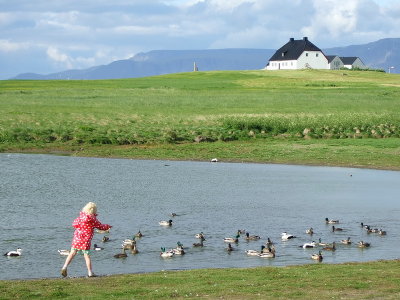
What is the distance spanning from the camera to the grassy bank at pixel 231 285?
63.4 feet

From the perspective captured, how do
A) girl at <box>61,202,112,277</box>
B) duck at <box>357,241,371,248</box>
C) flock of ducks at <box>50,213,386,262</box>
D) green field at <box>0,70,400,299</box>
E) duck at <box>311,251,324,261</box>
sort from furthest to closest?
duck at <box>357,241,371,248</box>, flock of ducks at <box>50,213,386,262</box>, duck at <box>311,251,324,261</box>, girl at <box>61,202,112,277</box>, green field at <box>0,70,400,299</box>

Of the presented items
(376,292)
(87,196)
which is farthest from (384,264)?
(87,196)

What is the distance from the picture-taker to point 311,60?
19212cm

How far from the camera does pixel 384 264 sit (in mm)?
24109

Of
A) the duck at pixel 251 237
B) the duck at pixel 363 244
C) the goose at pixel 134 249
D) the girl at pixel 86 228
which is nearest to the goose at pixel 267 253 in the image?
the duck at pixel 251 237

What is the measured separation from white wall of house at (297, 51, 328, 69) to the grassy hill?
90.0 metres

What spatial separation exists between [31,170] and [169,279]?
30260mm

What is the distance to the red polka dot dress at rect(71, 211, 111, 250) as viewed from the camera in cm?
2234

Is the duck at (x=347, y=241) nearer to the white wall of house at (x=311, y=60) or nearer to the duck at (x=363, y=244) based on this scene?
the duck at (x=363, y=244)

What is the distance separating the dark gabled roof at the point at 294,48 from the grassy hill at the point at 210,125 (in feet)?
297

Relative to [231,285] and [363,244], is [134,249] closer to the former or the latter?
[231,285]

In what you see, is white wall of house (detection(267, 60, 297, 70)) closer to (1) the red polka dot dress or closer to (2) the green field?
(2) the green field

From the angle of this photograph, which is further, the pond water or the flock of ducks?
the pond water

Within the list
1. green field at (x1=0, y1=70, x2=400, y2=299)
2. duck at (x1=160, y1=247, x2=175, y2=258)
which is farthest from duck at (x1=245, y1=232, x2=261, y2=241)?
green field at (x1=0, y1=70, x2=400, y2=299)
